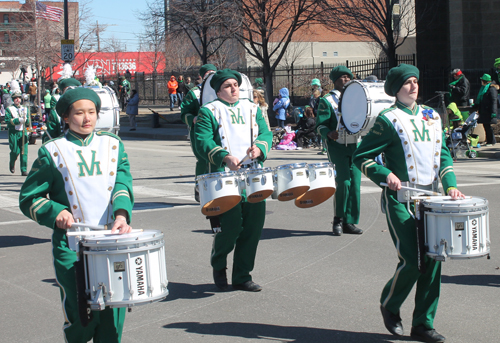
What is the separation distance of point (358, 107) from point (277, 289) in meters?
3.20

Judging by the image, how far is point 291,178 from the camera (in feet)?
19.1

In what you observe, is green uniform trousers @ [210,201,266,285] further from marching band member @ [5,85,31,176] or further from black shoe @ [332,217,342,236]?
marching band member @ [5,85,31,176]

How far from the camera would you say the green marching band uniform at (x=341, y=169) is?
8.64m

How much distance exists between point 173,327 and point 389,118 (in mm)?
2366

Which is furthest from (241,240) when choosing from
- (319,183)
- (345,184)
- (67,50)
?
(67,50)

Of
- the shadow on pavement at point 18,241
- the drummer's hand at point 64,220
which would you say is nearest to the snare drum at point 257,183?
the drummer's hand at point 64,220

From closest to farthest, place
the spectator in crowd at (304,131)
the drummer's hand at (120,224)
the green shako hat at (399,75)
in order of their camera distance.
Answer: the drummer's hand at (120,224) → the green shako hat at (399,75) → the spectator in crowd at (304,131)

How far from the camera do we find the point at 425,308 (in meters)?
4.66

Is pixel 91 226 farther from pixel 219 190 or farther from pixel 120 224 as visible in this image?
pixel 219 190

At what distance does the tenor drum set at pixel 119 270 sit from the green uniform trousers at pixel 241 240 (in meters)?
2.41

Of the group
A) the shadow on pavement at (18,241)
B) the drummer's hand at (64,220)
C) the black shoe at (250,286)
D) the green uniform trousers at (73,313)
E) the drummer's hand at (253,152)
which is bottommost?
the black shoe at (250,286)

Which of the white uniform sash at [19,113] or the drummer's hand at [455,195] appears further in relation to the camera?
the white uniform sash at [19,113]

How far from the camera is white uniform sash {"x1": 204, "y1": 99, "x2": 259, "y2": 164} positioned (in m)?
6.14

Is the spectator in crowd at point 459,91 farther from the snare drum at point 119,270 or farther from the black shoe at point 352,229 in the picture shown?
the snare drum at point 119,270
